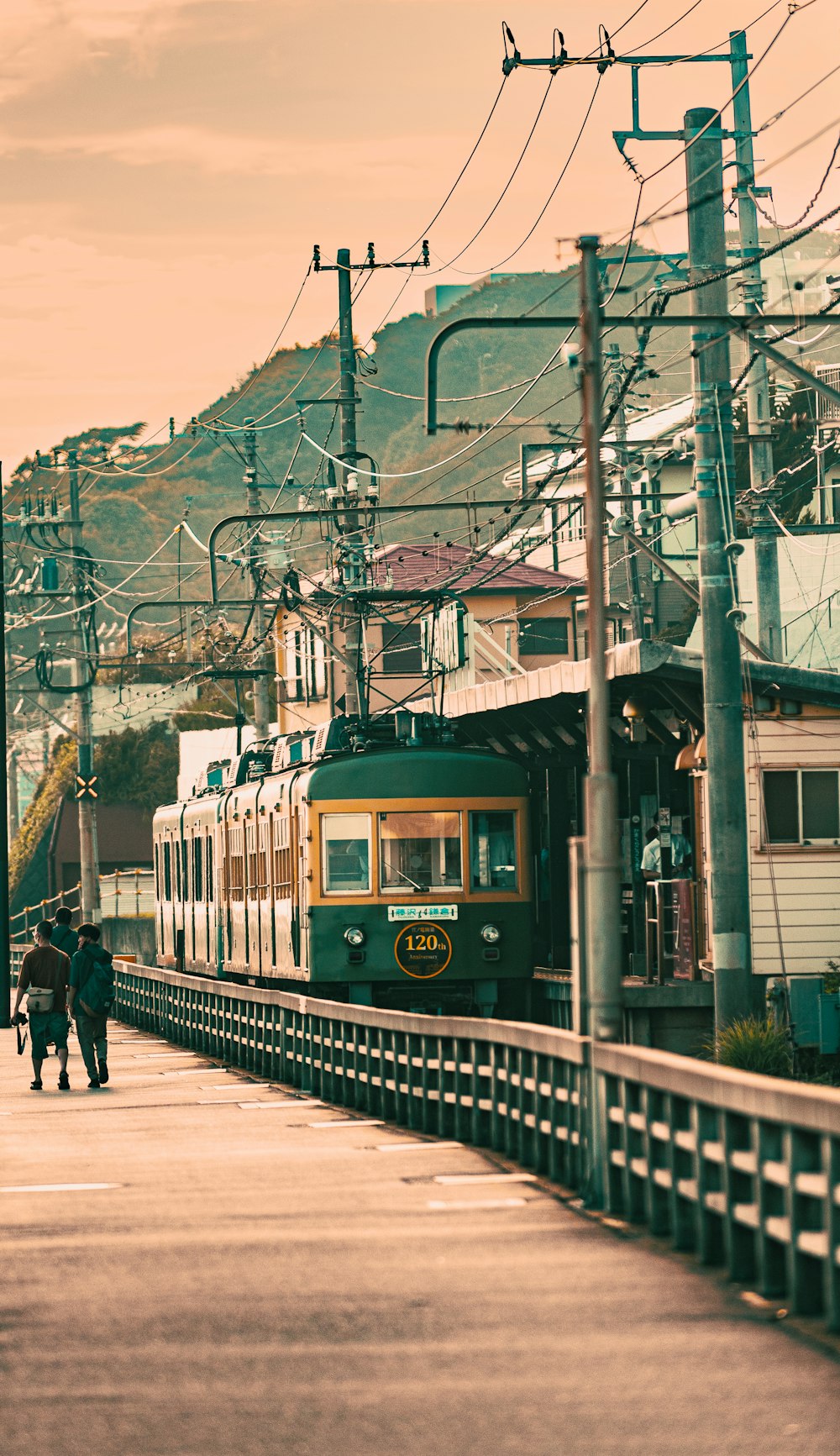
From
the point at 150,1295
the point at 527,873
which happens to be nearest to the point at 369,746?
the point at 527,873

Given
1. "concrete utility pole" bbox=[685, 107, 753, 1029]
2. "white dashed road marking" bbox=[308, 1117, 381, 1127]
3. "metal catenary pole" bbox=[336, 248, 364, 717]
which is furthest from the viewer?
"metal catenary pole" bbox=[336, 248, 364, 717]

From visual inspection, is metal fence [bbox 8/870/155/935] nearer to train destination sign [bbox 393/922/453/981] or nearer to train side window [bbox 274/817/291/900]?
train side window [bbox 274/817/291/900]

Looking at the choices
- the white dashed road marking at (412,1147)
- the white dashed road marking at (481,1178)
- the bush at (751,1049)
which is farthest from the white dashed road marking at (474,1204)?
the bush at (751,1049)

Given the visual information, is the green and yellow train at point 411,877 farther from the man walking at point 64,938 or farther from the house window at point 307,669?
the house window at point 307,669

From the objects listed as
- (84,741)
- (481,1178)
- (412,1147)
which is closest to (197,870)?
(84,741)

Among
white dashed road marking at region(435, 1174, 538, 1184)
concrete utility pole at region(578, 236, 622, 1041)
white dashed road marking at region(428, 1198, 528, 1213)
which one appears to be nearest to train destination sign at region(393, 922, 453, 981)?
white dashed road marking at region(435, 1174, 538, 1184)

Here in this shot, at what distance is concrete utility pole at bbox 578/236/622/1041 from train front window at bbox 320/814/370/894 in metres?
11.3

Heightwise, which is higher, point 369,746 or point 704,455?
point 704,455

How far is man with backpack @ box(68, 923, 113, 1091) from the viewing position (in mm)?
22875

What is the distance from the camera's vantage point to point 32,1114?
66.4 ft

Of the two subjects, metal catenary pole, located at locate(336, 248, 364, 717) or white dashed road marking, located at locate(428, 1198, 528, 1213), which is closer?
white dashed road marking, located at locate(428, 1198, 528, 1213)

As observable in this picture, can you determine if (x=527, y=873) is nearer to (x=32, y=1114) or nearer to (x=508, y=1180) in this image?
(x=32, y=1114)

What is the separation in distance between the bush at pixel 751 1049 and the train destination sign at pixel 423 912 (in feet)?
16.8

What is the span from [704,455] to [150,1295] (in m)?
12.6
